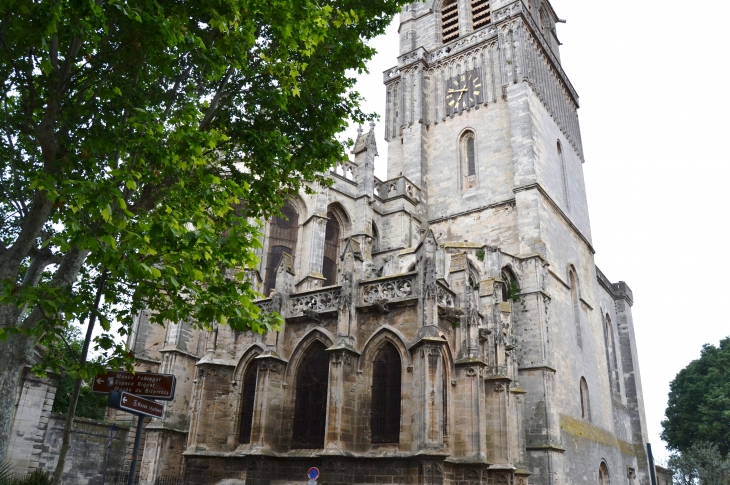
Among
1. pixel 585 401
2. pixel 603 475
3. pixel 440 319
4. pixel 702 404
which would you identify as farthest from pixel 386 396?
pixel 702 404

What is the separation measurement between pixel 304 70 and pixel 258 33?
1093 millimetres

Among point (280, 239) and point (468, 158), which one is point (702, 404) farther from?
point (280, 239)

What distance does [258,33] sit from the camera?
1095cm

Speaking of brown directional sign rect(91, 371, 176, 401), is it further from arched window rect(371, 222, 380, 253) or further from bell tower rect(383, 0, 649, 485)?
arched window rect(371, 222, 380, 253)

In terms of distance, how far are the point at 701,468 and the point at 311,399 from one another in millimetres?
24818

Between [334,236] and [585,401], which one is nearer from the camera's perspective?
[334,236]

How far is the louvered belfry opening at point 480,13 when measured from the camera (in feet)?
112

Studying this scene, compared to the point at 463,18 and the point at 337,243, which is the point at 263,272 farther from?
the point at 463,18

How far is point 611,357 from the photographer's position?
3459 cm

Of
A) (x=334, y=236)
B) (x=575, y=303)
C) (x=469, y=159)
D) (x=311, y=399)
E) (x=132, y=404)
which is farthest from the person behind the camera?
(x=469, y=159)

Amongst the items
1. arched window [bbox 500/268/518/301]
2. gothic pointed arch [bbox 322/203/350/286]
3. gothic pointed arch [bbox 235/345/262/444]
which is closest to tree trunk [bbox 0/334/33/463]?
gothic pointed arch [bbox 235/345/262/444]

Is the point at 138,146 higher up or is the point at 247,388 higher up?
the point at 138,146

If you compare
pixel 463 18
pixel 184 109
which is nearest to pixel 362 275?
pixel 184 109

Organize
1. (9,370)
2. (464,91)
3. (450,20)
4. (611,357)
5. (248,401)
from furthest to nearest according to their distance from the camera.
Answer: (450,20), (611,357), (464,91), (248,401), (9,370)
